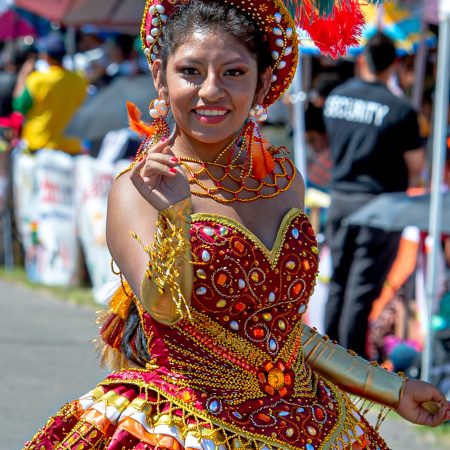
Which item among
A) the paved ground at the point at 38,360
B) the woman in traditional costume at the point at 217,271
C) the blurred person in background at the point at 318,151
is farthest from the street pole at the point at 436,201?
the woman in traditional costume at the point at 217,271

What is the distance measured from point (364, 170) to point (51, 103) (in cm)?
466

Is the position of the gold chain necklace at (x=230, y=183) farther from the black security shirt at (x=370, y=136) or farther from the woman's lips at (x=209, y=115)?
the black security shirt at (x=370, y=136)

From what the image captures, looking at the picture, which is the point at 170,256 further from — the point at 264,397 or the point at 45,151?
the point at 45,151

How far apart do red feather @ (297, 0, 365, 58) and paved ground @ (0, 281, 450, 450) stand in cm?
313

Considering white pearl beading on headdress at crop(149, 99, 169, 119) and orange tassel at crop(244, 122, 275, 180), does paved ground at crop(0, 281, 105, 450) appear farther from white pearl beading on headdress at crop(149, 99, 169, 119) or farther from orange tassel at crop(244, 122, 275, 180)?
white pearl beading on headdress at crop(149, 99, 169, 119)

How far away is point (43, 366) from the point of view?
7.55 m

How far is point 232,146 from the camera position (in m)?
3.04

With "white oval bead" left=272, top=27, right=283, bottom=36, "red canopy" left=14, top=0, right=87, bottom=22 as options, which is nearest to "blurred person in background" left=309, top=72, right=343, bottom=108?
"red canopy" left=14, top=0, right=87, bottom=22

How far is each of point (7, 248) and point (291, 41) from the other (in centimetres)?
892

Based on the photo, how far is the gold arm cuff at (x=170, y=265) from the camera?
2.62 metres

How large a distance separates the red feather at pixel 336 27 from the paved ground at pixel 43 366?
123 inches

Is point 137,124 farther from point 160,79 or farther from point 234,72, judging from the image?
point 234,72

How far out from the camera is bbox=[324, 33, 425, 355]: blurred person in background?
702cm

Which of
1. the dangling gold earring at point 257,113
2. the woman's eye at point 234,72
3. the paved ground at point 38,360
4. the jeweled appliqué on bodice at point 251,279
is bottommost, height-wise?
the paved ground at point 38,360
